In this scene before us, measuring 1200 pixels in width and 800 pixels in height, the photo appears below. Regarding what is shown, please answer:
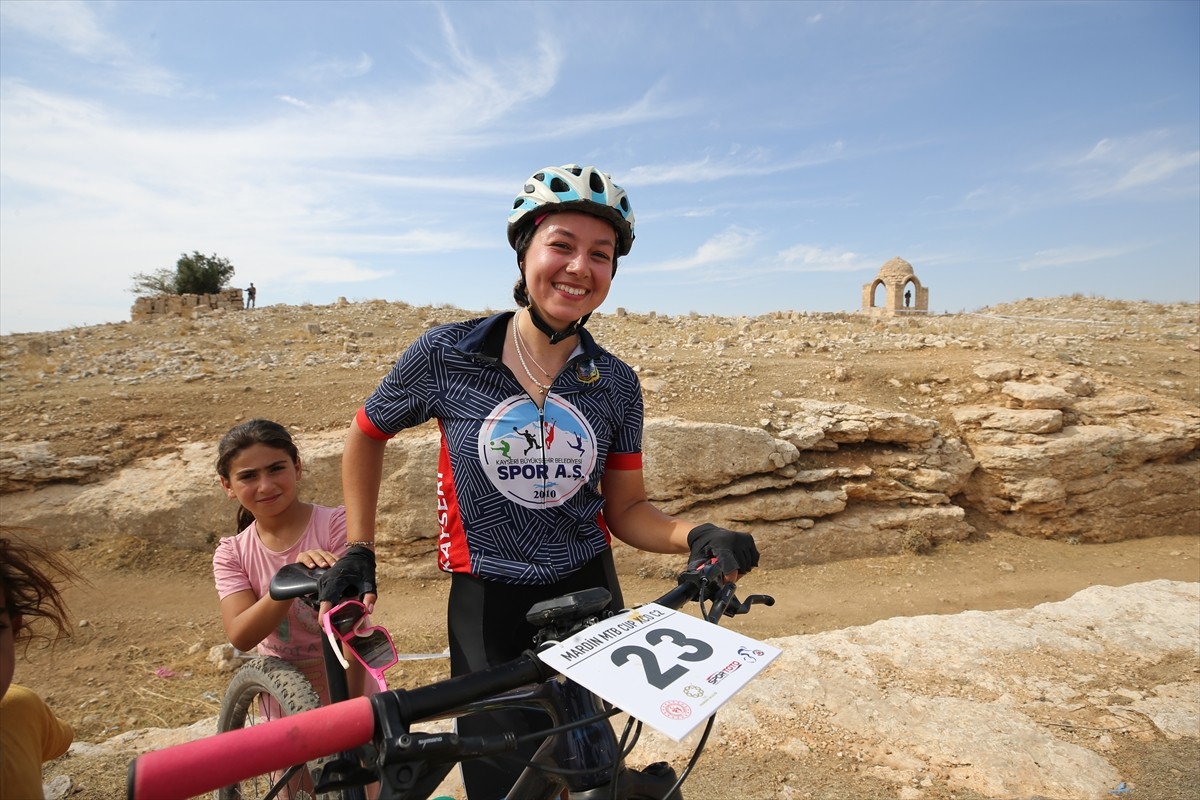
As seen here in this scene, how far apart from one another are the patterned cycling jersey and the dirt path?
195cm

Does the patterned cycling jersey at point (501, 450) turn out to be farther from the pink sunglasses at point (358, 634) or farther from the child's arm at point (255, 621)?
the child's arm at point (255, 621)

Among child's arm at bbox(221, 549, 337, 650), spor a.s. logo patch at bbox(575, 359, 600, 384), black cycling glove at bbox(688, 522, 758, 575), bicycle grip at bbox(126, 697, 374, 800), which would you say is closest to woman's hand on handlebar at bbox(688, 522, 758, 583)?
black cycling glove at bbox(688, 522, 758, 575)

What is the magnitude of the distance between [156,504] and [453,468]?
6.90m

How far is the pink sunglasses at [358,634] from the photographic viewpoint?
160cm

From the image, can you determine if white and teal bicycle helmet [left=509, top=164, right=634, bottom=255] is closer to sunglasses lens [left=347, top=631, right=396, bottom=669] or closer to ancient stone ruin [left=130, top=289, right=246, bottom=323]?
sunglasses lens [left=347, top=631, right=396, bottom=669]

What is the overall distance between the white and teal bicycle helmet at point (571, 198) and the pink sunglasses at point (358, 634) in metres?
1.32

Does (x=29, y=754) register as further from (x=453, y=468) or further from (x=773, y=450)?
(x=773, y=450)

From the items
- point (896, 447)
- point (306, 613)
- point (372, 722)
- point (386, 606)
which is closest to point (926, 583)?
point (896, 447)

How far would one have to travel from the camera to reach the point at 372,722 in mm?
1020

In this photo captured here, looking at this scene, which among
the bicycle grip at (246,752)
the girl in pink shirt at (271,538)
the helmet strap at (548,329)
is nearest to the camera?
the bicycle grip at (246,752)

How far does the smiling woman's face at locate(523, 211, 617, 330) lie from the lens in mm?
1955

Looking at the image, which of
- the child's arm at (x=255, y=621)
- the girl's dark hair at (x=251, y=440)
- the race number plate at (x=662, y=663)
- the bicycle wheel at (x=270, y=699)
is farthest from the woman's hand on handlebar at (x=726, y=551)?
the girl's dark hair at (x=251, y=440)

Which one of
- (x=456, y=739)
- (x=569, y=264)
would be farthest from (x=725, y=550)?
(x=569, y=264)

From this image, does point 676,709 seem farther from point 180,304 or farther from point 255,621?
point 180,304
